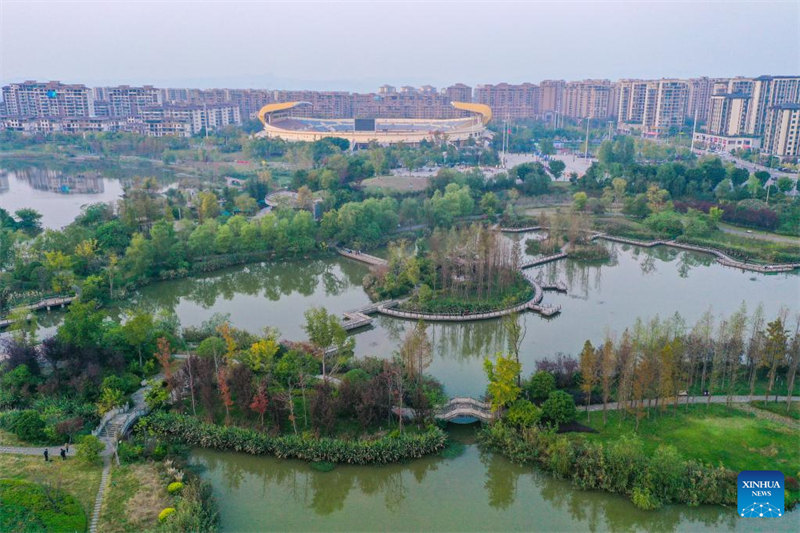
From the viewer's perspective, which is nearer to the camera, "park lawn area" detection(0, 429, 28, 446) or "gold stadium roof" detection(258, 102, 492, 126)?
"park lawn area" detection(0, 429, 28, 446)

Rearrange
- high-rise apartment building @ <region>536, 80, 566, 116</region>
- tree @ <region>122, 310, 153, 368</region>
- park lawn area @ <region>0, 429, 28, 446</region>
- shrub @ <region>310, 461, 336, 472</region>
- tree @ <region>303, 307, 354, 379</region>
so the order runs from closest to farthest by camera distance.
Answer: shrub @ <region>310, 461, 336, 472</region> → park lawn area @ <region>0, 429, 28, 446</region> → tree @ <region>303, 307, 354, 379</region> → tree @ <region>122, 310, 153, 368</region> → high-rise apartment building @ <region>536, 80, 566, 116</region>

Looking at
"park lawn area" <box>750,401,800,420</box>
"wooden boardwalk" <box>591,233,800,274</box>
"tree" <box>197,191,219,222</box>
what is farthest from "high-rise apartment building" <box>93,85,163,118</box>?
"park lawn area" <box>750,401,800,420</box>

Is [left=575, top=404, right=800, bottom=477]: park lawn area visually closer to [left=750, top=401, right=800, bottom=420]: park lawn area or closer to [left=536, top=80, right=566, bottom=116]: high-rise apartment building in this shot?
[left=750, top=401, right=800, bottom=420]: park lawn area

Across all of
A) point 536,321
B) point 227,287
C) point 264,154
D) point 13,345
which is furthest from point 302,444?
point 264,154

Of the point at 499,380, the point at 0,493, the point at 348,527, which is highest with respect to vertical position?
the point at 499,380

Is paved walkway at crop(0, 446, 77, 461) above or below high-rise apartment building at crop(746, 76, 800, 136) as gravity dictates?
below

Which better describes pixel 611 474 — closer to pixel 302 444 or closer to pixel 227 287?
pixel 302 444

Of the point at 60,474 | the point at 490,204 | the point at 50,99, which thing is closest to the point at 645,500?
the point at 60,474
